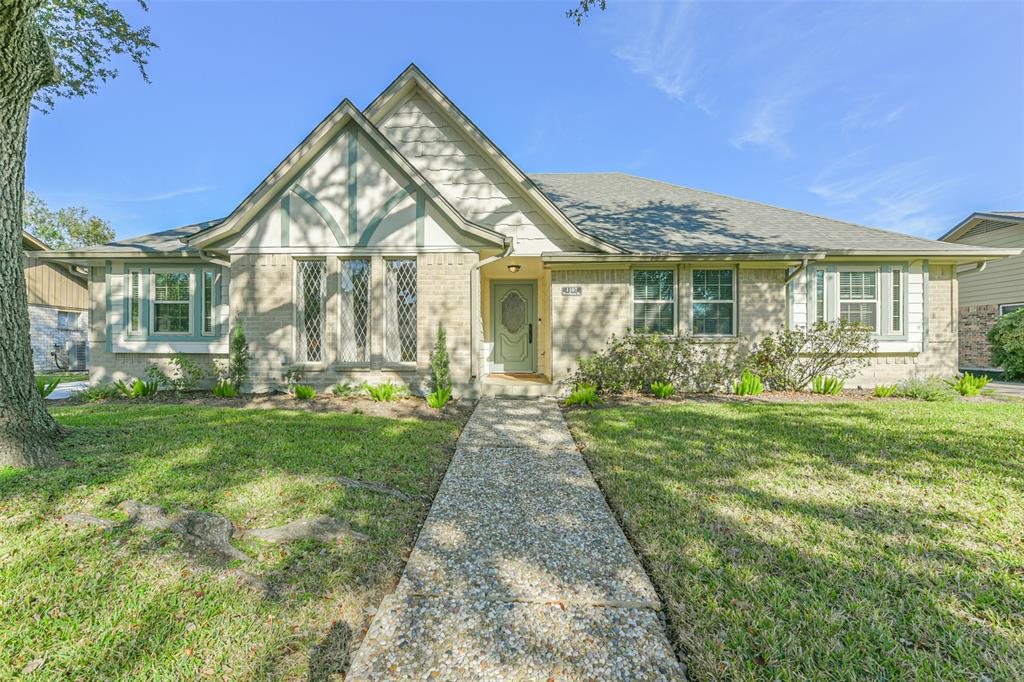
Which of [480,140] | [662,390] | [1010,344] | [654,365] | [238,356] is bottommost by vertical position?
[662,390]

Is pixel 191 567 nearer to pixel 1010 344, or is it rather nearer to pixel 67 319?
pixel 1010 344

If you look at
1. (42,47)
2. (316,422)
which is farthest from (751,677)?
(42,47)

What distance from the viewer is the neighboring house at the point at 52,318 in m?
15.0

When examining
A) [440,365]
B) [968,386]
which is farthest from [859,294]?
[440,365]

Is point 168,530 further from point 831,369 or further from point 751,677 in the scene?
point 831,369

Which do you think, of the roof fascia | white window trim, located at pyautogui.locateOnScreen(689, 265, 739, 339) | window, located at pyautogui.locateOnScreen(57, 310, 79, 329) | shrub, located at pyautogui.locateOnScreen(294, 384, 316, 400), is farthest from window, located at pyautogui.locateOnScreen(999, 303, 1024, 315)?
window, located at pyautogui.locateOnScreen(57, 310, 79, 329)

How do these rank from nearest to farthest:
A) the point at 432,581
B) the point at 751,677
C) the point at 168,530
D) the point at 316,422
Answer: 1. the point at 751,677
2. the point at 432,581
3. the point at 168,530
4. the point at 316,422

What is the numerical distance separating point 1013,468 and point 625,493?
3.94 m

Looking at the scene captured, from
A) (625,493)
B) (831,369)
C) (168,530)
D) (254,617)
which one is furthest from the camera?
(831,369)

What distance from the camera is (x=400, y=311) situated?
824 centimetres

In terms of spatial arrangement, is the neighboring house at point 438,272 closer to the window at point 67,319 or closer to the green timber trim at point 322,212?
the green timber trim at point 322,212

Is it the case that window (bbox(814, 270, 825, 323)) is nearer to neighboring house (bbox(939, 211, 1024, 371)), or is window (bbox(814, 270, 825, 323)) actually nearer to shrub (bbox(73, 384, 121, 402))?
neighboring house (bbox(939, 211, 1024, 371))

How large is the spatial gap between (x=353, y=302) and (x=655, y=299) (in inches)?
251

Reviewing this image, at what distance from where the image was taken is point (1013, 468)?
3.97 m
